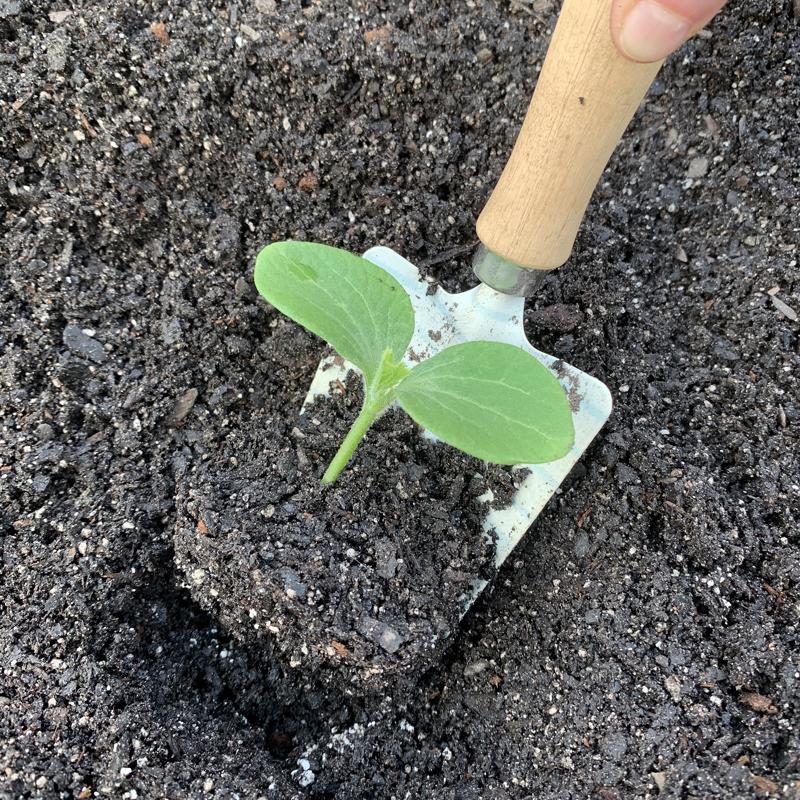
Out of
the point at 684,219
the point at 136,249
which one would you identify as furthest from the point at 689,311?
the point at 136,249

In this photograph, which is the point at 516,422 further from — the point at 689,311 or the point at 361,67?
the point at 361,67

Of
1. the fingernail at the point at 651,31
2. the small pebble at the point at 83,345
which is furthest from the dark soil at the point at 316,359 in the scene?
the fingernail at the point at 651,31

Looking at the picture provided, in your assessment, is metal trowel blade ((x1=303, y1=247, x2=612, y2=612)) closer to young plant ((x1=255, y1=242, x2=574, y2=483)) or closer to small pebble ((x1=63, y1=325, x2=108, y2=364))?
young plant ((x1=255, y1=242, x2=574, y2=483))

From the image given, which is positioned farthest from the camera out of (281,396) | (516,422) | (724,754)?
(281,396)

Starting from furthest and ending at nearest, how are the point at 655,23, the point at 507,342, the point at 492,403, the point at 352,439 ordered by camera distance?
the point at 507,342 → the point at 352,439 → the point at 492,403 → the point at 655,23

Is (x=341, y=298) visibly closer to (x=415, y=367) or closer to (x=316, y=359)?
(x=415, y=367)

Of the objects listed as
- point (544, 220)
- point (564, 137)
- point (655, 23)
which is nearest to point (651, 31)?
point (655, 23)

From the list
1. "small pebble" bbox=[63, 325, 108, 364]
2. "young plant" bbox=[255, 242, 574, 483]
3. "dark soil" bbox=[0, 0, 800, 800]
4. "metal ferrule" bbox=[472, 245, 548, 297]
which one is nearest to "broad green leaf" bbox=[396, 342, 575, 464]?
"young plant" bbox=[255, 242, 574, 483]
